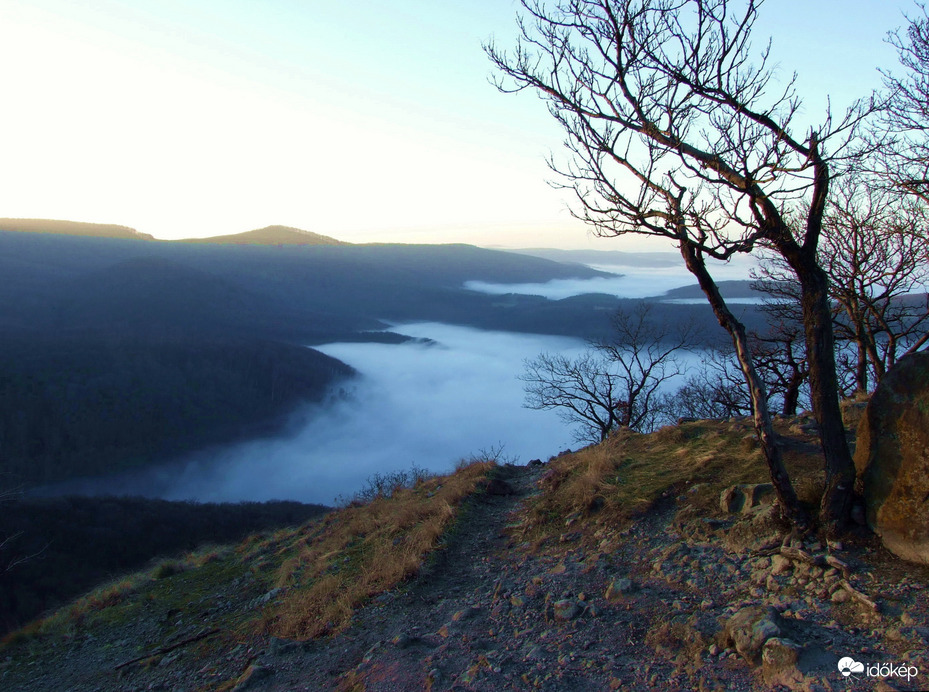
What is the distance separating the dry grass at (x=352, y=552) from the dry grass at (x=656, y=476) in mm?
1380

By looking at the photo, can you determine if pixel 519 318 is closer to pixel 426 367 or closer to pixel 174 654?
pixel 426 367

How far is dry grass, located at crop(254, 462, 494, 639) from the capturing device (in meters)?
6.11

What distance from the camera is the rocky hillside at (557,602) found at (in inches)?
150

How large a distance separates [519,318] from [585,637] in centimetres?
17179

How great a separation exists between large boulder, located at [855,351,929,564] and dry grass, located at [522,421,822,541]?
25.0 inches

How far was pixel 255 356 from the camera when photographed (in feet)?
362

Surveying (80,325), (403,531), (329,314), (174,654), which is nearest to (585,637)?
(403,531)

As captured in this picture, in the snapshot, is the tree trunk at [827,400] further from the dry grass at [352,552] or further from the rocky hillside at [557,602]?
the dry grass at [352,552]

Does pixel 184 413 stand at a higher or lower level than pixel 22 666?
lower

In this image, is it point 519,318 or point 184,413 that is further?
point 519,318

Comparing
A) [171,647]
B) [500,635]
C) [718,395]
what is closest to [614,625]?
[500,635]

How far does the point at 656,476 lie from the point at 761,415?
274 cm

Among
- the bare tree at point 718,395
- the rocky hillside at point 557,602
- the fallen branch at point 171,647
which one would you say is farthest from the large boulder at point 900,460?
the bare tree at point 718,395

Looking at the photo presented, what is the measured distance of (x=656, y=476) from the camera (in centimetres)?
739
